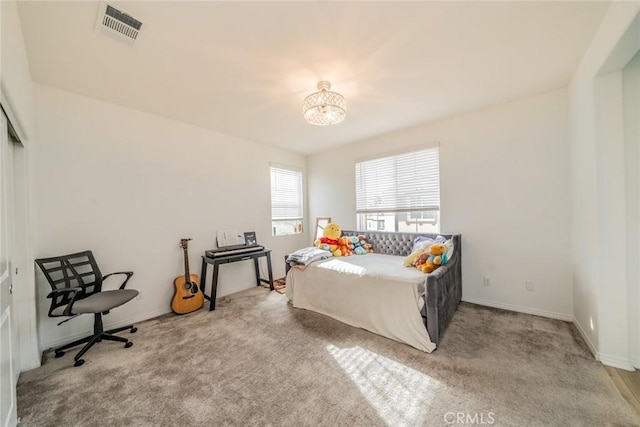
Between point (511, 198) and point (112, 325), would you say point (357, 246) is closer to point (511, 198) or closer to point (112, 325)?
point (511, 198)

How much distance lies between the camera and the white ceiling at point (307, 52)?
1.52 m

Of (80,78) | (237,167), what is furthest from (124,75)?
(237,167)

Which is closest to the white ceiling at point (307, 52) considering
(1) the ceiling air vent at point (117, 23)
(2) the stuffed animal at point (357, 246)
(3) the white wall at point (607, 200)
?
(1) the ceiling air vent at point (117, 23)

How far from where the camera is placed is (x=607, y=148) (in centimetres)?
179

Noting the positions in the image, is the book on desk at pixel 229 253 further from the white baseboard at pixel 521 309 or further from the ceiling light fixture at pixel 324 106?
the white baseboard at pixel 521 309

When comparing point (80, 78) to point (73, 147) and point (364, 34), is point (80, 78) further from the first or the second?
point (364, 34)

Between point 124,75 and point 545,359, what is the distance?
4.40 metres

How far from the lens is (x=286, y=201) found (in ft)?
15.4

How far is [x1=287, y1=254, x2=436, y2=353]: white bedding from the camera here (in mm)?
2207

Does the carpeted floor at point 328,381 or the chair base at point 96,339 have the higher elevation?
the chair base at point 96,339

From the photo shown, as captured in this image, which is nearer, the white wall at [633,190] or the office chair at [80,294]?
the white wall at [633,190]

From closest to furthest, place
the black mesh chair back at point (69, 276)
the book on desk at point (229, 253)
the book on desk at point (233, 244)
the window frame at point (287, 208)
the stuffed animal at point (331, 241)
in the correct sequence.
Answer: the black mesh chair back at point (69, 276), the book on desk at point (229, 253), the book on desk at point (233, 244), the stuffed animal at point (331, 241), the window frame at point (287, 208)

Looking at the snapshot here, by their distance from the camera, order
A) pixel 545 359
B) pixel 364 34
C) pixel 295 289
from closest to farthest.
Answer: pixel 364 34, pixel 545 359, pixel 295 289

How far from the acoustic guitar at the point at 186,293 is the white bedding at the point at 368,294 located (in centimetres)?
122
